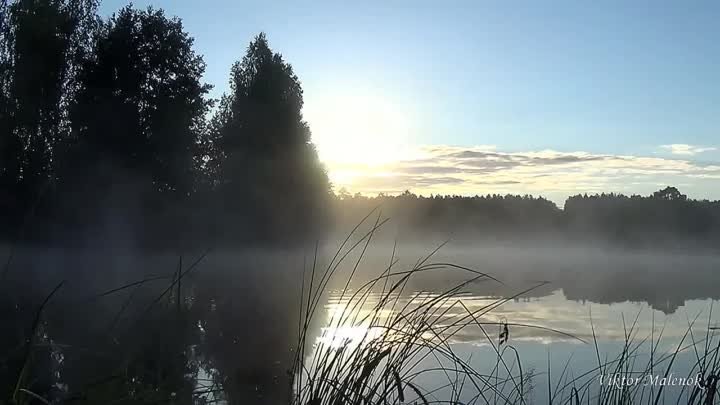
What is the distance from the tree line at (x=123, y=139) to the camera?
60.4 feet

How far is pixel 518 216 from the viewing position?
2020 inches

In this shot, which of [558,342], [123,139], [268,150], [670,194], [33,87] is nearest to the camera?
[558,342]

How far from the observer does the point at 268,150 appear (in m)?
24.2

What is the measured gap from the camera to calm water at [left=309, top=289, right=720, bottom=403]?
398 centimetres

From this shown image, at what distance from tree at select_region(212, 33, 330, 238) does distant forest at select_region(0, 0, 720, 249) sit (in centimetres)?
4

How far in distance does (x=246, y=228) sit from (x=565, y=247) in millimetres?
33638

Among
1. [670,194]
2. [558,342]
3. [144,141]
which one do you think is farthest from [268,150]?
[670,194]

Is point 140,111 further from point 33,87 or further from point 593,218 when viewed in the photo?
point 593,218

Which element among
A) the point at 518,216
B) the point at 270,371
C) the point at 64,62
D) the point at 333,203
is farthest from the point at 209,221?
the point at 518,216

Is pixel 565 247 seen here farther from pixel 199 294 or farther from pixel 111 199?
pixel 199 294

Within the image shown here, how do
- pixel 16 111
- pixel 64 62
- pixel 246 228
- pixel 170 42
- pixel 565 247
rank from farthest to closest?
pixel 565 247, pixel 246 228, pixel 170 42, pixel 64 62, pixel 16 111

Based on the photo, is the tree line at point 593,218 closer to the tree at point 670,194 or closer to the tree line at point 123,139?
the tree at point 670,194

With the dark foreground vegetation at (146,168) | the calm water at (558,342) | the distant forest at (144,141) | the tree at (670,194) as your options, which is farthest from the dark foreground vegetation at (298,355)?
the tree at (670,194)

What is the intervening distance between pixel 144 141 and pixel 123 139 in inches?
26.2
